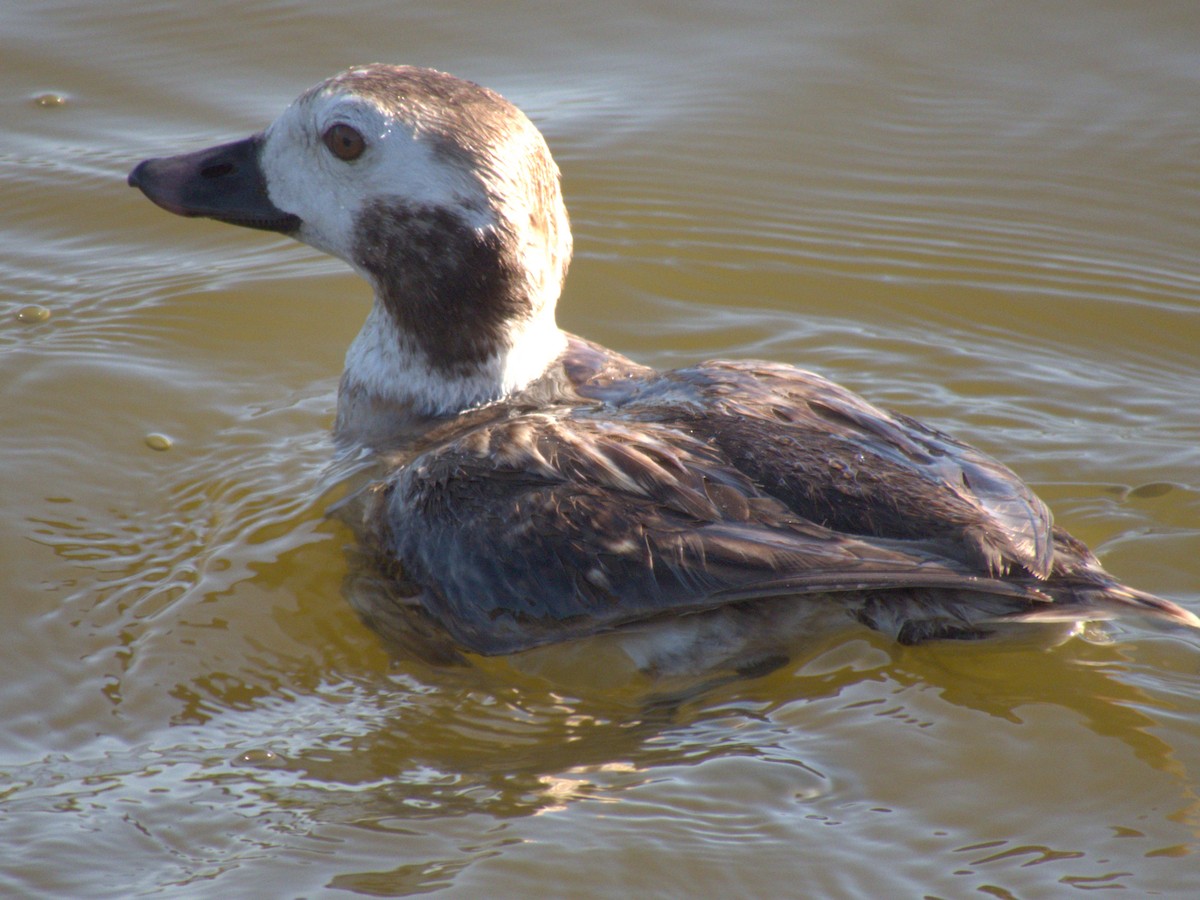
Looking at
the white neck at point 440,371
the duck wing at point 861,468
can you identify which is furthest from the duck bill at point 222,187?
the duck wing at point 861,468

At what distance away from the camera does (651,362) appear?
18.3ft

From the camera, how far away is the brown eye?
14.5 ft

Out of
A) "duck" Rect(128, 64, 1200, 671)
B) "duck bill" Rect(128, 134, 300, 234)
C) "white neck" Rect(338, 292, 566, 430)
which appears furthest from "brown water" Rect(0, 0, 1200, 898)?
"duck bill" Rect(128, 134, 300, 234)

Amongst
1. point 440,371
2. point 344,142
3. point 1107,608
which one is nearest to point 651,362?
point 440,371

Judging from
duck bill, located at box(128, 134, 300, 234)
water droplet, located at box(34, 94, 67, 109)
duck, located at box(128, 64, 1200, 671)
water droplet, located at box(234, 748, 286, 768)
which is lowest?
water droplet, located at box(234, 748, 286, 768)

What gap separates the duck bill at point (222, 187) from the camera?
15.5 ft

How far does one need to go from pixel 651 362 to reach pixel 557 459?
1748 mm

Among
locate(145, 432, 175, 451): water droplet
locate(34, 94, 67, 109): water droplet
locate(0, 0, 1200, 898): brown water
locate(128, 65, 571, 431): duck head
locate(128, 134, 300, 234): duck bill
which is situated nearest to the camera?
locate(0, 0, 1200, 898): brown water

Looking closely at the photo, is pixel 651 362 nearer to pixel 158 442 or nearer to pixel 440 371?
pixel 440 371

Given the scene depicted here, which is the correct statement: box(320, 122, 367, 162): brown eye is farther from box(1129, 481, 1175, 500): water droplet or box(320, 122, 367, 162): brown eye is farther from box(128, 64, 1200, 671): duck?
box(1129, 481, 1175, 500): water droplet

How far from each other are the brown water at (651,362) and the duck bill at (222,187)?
29.4 inches

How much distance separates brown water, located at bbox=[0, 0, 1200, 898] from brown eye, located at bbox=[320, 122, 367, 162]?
37.1 inches

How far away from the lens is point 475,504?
12.8ft

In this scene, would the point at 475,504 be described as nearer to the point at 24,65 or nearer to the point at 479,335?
the point at 479,335
